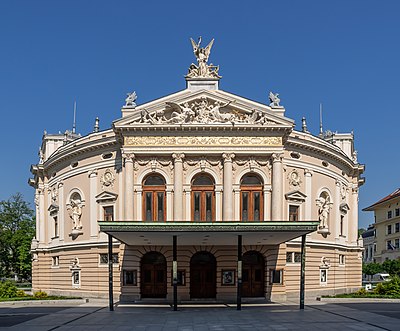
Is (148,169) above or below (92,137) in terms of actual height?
below

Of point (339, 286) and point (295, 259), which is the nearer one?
point (295, 259)

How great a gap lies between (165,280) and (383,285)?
61.9 feet

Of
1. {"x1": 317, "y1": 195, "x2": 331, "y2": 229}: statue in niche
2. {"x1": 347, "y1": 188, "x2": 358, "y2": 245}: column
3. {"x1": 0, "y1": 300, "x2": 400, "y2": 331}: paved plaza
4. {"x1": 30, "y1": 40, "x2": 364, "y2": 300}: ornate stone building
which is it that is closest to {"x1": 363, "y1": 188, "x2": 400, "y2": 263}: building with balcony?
{"x1": 347, "y1": 188, "x2": 358, "y2": 245}: column

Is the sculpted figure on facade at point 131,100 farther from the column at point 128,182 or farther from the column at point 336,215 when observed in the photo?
the column at point 336,215

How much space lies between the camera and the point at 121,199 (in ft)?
146

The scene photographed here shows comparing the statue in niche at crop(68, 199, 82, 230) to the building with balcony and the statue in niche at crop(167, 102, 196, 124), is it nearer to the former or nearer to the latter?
the statue in niche at crop(167, 102, 196, 124)

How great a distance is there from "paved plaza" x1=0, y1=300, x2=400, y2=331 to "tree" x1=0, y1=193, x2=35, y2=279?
136 ft

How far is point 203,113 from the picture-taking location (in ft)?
140

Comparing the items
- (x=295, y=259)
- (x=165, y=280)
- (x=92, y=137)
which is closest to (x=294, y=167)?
(x=295, y=259)

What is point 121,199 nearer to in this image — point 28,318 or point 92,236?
point 92,236

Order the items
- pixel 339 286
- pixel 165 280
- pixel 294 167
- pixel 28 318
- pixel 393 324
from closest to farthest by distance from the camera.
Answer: pixel 393 324, pixel 28 318, pixel 165 280, pixel 294 167, pixel 339 286

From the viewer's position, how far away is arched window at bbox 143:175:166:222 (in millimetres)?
42719

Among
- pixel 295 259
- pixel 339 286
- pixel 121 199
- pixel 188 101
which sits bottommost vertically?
pixel 339 286

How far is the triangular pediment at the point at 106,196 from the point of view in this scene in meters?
44.9
